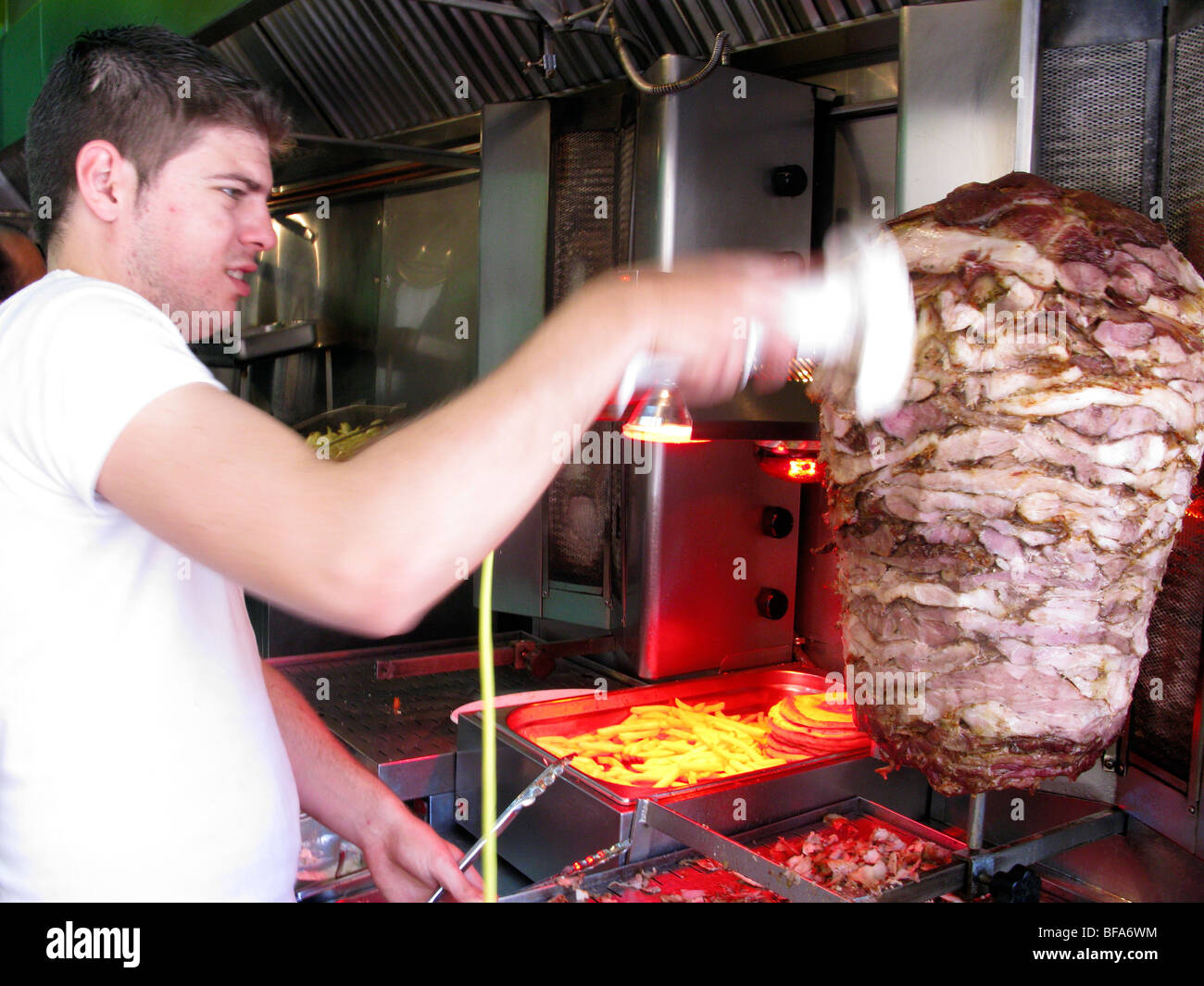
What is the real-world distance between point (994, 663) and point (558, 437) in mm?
766

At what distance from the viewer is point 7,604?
3.67 ft

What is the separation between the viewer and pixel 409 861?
1.54 meters

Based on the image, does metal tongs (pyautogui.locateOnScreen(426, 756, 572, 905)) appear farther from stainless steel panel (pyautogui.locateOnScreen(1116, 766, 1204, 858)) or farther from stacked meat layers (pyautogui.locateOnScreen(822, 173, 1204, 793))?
stainless steel panel (pyautogui.locateOnScreen(1116, 766, 1204, 858))

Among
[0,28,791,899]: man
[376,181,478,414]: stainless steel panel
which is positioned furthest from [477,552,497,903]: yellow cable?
[376,181,478,414]: stainless steel panel

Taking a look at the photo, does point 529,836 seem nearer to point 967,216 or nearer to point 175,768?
point 175,768

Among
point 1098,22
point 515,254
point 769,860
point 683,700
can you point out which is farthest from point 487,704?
point 515,254

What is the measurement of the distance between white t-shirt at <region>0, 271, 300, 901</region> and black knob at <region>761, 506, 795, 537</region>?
1.88 metres

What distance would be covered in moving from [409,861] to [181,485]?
0.88m

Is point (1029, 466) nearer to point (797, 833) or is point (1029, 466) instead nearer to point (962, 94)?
point (962, 94)

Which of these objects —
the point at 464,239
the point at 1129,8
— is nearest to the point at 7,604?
the point at 1129,8

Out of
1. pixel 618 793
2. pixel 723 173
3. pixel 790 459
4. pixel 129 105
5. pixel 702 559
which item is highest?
pixel 723 173

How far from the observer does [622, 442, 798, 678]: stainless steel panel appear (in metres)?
2.75

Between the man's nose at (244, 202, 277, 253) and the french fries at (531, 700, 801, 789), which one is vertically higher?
the man's nose at (244, 202, 277, 253)

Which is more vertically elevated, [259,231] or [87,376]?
[259,231]
